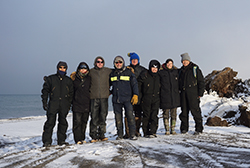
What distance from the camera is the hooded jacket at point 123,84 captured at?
4938 mm

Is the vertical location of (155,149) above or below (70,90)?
below

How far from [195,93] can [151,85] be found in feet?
4.37

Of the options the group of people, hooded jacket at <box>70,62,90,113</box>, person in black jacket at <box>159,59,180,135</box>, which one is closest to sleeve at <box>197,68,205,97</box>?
the group of people

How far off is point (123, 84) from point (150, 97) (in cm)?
91

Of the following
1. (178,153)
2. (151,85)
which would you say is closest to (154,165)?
(178,153)

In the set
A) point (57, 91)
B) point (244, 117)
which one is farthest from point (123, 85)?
point (244, 117)

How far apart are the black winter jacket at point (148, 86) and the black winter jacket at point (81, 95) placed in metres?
1.49

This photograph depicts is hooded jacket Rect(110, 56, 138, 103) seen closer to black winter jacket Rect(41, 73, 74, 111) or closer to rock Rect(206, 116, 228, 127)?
black winter jacket Rect(41, 73, 74, 111)

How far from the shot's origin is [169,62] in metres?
5.60

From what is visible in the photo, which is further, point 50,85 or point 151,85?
point 151,85

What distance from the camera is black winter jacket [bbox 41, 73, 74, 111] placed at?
468cm

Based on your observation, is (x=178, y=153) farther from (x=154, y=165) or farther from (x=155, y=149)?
(x=154, y=165)

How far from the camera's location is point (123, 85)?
196 inches

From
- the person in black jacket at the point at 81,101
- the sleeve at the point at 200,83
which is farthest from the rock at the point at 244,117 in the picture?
the person in black jacket at the point at 81,101
